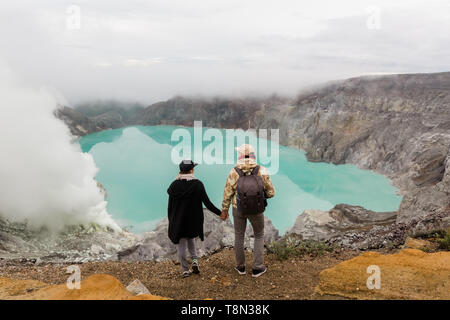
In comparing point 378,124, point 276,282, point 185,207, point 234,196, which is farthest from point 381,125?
point 185,207

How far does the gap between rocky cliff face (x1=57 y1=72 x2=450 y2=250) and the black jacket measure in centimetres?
3432

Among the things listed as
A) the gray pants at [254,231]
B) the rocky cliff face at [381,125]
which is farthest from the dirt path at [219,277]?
the rocky cliff face at [381,125]

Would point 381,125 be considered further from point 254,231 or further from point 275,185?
point 254,231

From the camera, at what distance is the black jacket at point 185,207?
6.30 metres

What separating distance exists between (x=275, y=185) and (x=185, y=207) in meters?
54.1

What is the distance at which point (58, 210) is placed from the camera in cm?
3000

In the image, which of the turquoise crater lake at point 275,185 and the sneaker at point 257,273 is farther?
the turquoise crater lake at point 275,185

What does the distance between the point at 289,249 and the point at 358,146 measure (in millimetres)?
66812

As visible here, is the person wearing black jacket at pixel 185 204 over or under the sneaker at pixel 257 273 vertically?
over

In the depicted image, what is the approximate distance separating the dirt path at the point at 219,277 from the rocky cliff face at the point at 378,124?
32.4 m

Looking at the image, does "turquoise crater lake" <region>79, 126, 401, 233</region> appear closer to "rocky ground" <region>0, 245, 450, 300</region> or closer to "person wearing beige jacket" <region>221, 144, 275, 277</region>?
"rocky ground" <region>0, 245, 450, 300</region>

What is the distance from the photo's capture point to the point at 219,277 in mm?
6578

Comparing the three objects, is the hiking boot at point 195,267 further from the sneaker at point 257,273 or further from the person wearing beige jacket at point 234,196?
the sneaker at point 257,273
